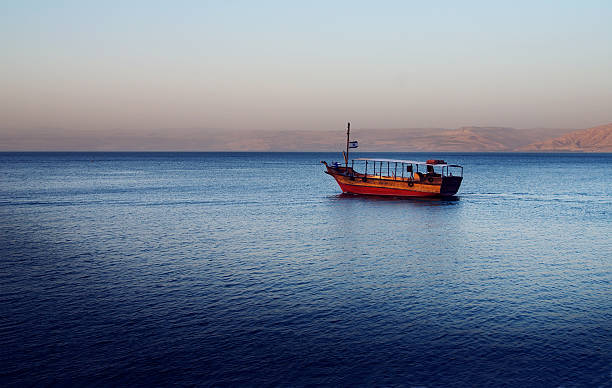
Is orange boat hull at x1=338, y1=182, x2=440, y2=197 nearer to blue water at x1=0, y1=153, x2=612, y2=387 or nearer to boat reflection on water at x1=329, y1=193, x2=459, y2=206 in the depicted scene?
boat reflection on water at x1=329, y1=193, x2=459, y2=206

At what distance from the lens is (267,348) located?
55.6 ft

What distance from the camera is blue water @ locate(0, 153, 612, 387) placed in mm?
15508

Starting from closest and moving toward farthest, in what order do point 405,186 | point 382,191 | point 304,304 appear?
point 304,304, point 405,186, point 382,191

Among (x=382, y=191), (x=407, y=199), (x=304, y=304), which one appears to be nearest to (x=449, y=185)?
(x=407, y=199)

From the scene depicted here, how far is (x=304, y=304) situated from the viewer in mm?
21438

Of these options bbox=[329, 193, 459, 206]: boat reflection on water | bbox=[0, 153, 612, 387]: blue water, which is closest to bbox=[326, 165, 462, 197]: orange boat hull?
bbox=[329, 193, 459, 206]: boat reflection on water

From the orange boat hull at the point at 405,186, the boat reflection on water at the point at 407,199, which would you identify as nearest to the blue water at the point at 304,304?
the boat reflection on water at the point at 407,199

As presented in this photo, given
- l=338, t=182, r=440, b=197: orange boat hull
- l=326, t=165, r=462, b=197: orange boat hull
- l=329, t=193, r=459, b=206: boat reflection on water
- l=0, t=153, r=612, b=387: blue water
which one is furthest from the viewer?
l=338, t=182, r=440, b=197: orange boat hull

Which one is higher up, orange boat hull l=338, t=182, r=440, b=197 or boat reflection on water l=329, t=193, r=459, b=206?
orange boat hull l=338, t=182, r=440, b=197

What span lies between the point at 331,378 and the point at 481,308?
29.3 ft

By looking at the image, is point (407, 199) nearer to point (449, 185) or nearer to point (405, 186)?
point (405, 186)

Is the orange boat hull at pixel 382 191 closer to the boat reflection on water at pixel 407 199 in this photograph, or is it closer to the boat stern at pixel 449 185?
the boat reflection on water at pixel 407 199

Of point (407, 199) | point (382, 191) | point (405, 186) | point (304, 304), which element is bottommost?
point (304, 304)

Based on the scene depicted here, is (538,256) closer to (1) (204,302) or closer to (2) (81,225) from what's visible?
(1) (204,302)
